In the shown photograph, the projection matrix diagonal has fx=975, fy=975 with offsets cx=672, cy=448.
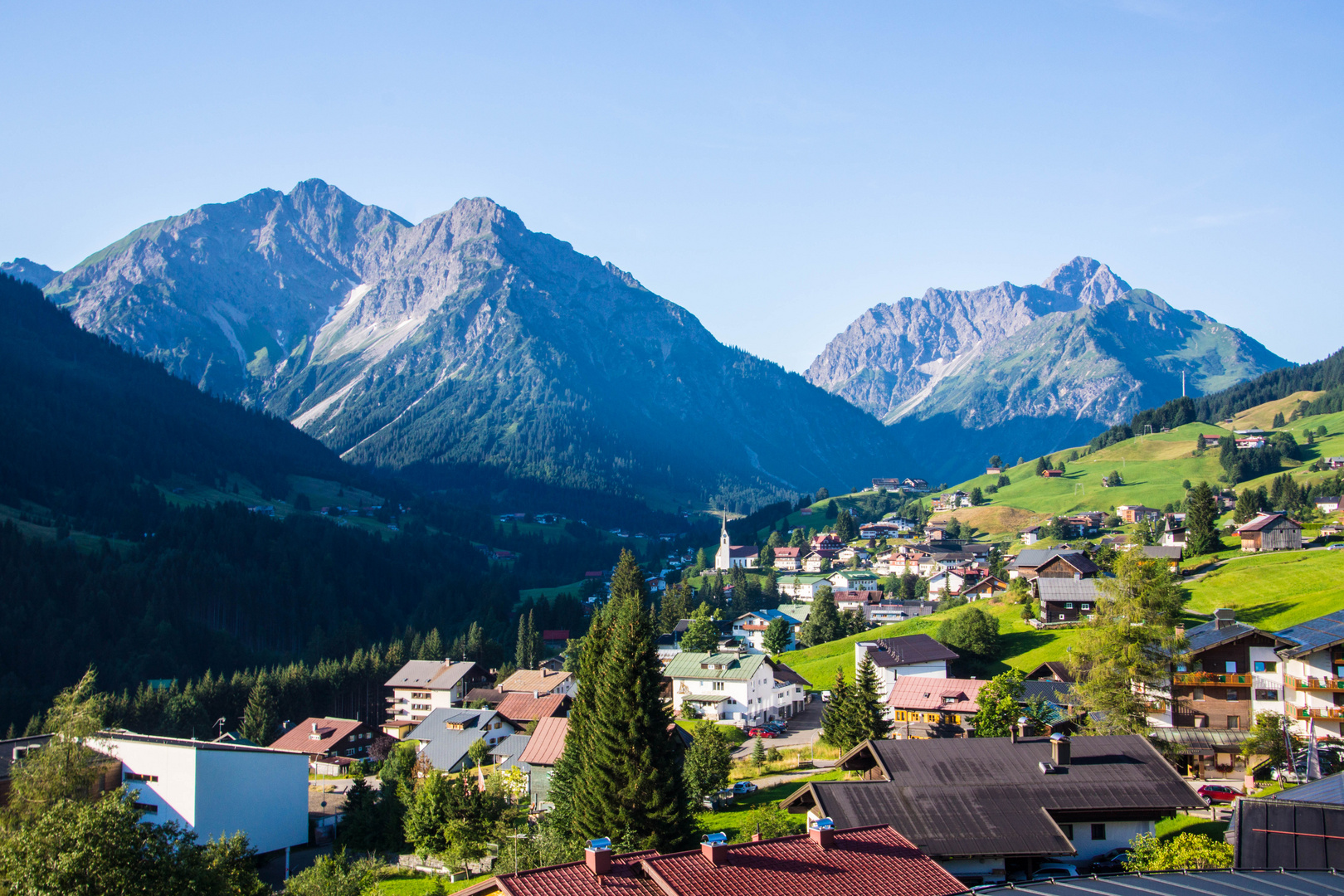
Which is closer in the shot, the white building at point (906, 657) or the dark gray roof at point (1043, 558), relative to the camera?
the white building at point (906, 657)

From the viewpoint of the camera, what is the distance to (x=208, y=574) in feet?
611

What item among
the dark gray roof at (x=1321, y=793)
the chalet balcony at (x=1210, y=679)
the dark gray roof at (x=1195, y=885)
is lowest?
the dark gray roof at (x=1195, y=885)

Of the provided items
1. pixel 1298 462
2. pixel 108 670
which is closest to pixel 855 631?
pixel 108 670

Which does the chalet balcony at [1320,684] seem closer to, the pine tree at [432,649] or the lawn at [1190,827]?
the lawn at [1190,827]

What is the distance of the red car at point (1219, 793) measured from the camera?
46616 millimetres

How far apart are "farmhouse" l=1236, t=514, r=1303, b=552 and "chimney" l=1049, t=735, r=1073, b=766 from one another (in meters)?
86.9

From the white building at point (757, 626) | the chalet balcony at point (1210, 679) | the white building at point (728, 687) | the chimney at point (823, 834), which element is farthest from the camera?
the white building at point (757, 626)

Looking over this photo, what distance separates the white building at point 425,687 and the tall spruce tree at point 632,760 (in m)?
81.2

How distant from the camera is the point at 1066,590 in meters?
96.4

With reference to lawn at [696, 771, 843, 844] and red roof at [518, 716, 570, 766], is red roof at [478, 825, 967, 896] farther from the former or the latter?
red roof at [518, 716, 570, 766]

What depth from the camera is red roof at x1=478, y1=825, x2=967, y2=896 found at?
2617cm

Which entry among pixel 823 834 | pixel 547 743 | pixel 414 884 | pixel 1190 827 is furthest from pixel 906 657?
pixel 823 834

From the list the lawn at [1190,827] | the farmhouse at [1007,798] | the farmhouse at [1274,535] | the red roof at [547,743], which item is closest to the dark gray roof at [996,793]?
the farmhouse at [1007,798]

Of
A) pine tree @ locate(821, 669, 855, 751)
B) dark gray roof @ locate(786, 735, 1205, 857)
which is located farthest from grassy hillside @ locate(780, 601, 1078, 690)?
dark gray roof @ locate(786, 735, 1205, 857)
